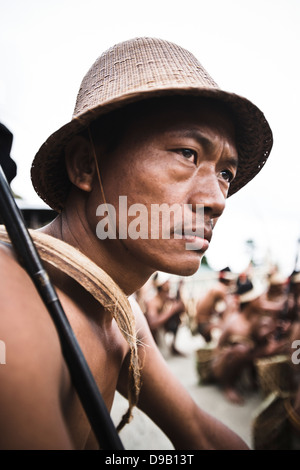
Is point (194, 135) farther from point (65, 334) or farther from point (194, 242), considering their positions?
point (65, 334)

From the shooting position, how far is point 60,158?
1419mm

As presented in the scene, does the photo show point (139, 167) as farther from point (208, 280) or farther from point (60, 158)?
point (208, 280)

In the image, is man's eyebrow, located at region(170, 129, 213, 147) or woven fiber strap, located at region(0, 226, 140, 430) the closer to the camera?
woven fiber strap, located at region(0, 226, 140, 430)

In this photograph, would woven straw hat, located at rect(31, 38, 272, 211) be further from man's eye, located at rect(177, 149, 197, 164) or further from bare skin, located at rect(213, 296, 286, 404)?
bare skin, located at rect(213, 296, 286, 404)

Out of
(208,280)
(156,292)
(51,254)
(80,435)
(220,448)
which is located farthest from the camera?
(208,280)

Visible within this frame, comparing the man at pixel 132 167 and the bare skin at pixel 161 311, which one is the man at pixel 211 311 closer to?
the bare skin at pixel 161 311

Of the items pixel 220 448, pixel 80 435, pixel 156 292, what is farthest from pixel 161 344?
pixel 80 435

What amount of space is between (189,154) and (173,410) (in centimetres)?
141

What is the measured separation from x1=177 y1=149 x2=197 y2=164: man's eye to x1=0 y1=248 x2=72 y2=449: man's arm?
0.78 meters

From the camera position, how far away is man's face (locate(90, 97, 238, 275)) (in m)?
1.24

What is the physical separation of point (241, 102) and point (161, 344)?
7.29 meters

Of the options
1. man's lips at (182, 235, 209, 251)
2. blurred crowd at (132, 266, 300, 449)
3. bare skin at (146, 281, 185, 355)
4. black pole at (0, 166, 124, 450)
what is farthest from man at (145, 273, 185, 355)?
black pole at (0, 166, 124, 450)

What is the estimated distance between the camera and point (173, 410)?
5.71ft

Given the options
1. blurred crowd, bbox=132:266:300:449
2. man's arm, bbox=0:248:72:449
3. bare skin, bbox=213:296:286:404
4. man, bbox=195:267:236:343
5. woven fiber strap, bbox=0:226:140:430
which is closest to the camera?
man's arm, bbox=0:248:72:449
